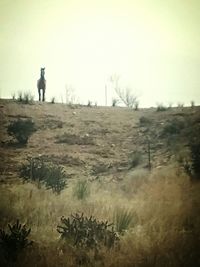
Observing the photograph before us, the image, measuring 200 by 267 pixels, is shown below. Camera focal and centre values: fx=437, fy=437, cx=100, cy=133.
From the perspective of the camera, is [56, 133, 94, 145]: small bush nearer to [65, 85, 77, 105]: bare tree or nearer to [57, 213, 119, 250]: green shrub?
[65, 85, 77, 105]: bare tree

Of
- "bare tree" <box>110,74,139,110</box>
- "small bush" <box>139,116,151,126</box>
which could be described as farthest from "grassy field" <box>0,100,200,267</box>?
"bare tree" <box>110,74,139,110</box>

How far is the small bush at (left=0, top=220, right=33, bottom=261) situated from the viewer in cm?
372

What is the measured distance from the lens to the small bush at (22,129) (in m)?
4.36

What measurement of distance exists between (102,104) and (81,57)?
55cm

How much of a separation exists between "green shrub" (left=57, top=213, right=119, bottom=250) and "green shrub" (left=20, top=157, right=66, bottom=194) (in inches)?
14.1

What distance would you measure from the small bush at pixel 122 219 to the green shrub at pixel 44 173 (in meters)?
0.58

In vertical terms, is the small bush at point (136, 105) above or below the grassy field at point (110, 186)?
above

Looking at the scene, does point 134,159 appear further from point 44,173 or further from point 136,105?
point 44,173

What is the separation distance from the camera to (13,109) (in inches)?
183

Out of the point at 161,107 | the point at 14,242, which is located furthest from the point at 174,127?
the point at 14,242

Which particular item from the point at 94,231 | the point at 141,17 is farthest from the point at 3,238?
the point at 141,17

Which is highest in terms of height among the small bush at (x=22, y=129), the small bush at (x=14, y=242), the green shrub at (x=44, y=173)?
the small bush at (x=22, y=129)

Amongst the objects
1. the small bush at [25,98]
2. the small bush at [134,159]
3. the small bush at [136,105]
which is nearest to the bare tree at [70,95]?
the small bush at [25,98]

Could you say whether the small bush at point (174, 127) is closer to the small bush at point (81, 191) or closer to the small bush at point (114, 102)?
the small bush at point (114, 102)
